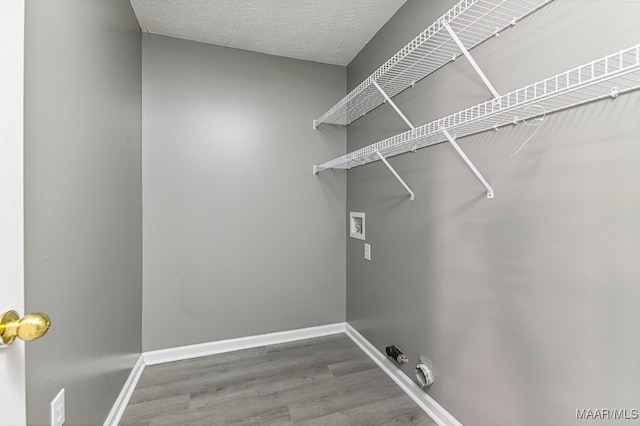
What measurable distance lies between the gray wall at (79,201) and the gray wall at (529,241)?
5.59ft

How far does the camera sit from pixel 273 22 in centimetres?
198

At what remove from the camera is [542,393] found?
3.46ft

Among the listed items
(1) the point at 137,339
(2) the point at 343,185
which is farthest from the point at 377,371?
(1) the point at 137,339

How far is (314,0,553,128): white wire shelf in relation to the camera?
1.12m

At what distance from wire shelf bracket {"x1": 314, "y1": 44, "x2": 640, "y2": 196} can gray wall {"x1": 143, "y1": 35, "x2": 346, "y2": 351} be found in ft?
3.66

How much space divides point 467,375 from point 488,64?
58.9 inches

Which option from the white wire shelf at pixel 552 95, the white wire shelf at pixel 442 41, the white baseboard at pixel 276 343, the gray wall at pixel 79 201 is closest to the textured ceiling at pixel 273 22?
the gray wall at pixel 79 201

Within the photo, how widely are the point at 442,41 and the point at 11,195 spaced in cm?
179

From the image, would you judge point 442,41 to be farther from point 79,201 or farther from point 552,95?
point 79,201

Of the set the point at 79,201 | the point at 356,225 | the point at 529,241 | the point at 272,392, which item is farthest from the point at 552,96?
the point at 272,392

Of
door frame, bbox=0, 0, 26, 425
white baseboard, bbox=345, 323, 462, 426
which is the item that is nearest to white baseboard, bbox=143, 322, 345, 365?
white baseboard, bbox=345, 323, 462, 426

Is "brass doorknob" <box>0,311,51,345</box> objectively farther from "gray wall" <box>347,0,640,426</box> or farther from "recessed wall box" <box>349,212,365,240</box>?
"recessed wall box" <box>349,212,365,240</box>

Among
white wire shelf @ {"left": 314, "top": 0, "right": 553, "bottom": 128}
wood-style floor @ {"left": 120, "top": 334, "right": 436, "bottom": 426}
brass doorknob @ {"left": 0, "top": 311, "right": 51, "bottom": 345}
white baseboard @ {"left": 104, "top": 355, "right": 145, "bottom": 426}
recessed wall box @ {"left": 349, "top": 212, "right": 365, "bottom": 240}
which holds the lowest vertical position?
wood-style floor @ {"left": 120, "top": 334, "right": 436, "bottom": 426}

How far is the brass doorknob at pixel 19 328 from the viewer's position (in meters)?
0.59
